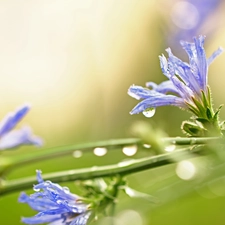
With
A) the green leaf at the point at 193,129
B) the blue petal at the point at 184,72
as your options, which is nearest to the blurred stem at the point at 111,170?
the green leaf at the point at 193,129

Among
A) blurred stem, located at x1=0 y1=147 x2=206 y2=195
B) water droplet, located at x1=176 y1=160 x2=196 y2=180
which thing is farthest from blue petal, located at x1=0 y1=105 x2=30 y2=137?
water droplet, located at x1=176 y1=160 x2=196 y2=180

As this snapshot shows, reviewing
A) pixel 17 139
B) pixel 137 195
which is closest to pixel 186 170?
pixel 137 195

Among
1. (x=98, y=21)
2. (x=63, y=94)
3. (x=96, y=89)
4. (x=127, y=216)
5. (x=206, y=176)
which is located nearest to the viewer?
(x=206, y=176)

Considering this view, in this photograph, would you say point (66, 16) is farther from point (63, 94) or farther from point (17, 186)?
point (17, 186)

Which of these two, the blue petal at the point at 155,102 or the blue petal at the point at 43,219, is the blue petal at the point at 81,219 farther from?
the blue petal at the point at 155,102

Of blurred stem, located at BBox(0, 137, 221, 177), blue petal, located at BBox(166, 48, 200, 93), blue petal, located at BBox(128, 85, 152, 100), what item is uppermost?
blurred stem, located at BBox(0, 137, 221, 177)

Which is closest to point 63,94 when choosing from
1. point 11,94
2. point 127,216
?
point 11,94

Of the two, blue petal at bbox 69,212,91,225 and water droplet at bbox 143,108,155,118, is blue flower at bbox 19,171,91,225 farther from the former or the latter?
water droplet at bbox 143,108,155,118
